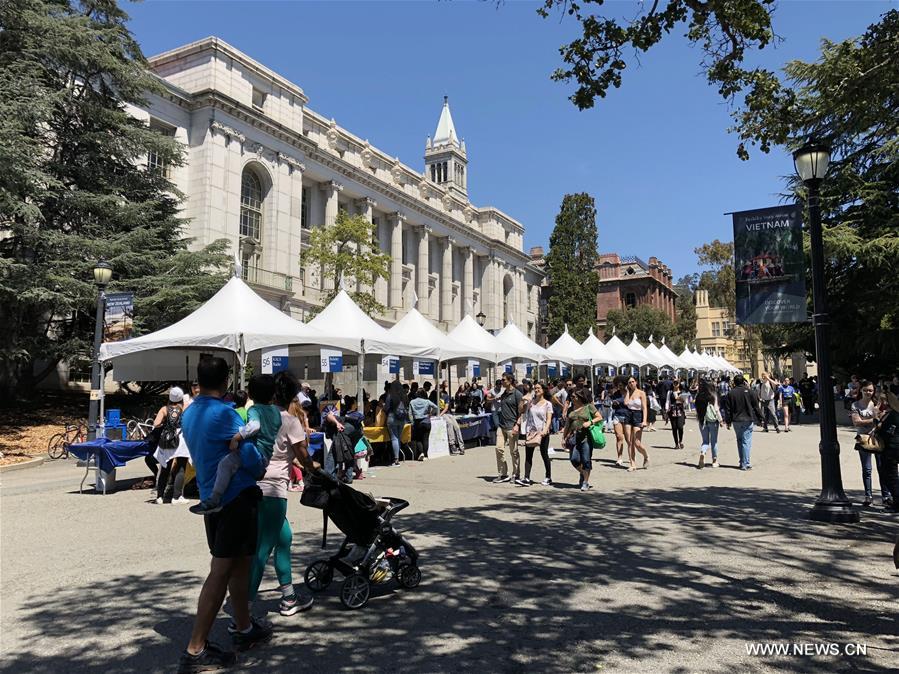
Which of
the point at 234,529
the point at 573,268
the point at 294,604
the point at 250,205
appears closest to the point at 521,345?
the point at 294,604

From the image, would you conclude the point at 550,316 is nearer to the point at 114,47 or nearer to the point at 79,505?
the point at 114,47

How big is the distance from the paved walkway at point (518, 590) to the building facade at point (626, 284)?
84.2m

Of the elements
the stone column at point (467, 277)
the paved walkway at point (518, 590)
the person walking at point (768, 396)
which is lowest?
the paved walkway at point (518, 590)

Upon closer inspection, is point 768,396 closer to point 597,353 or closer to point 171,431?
point 597,353

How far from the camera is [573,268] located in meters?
66.3

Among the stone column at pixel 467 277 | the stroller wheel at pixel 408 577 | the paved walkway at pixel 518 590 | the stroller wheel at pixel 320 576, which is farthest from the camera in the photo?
the stone column at pixel 467 277

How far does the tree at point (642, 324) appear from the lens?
65312mm

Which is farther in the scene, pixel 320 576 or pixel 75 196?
pixel 75 196

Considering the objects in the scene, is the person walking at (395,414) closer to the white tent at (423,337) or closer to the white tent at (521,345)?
the white tent at (423,337)

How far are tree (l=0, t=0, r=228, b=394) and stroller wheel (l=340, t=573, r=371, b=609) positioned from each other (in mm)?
16193

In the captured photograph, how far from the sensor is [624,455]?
Answer: 1535 cm

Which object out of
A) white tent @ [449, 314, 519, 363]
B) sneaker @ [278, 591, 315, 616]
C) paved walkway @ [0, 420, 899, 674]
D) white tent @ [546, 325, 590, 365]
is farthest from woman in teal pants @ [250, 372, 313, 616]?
white tent @ [546, 325, 590, 365]

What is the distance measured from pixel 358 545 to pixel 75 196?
19.9 meters

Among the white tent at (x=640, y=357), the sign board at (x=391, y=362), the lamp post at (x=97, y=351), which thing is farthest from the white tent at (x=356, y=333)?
the white tent at (x=640, y=357)
